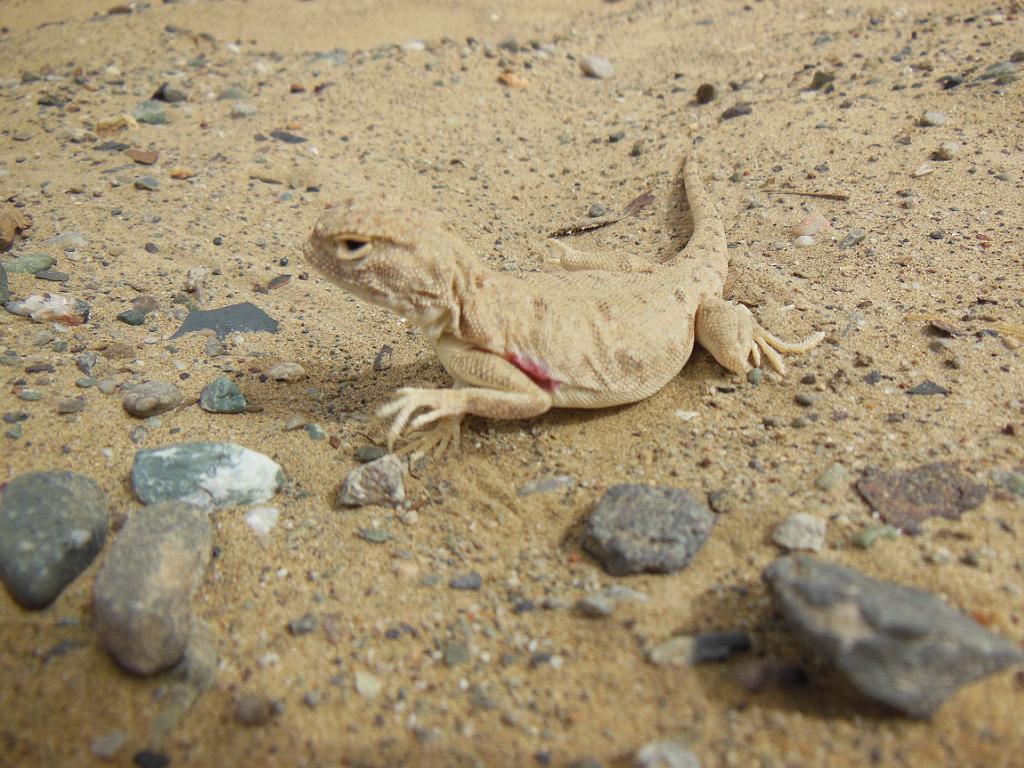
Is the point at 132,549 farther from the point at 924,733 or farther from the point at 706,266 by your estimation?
the point at 706,266

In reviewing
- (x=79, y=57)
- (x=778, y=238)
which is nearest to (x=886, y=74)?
(x=778, y=238)

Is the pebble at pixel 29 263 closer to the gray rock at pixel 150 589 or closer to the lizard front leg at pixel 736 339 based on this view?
the gray rock at pixel 150 589

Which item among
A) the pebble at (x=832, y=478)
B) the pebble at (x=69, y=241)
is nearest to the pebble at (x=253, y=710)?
the pebble at (x=832, y=478)

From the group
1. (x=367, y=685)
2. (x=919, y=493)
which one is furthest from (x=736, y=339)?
(x=367, y=685)

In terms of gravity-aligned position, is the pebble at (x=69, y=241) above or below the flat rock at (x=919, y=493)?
below

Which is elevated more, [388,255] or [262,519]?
[388,255]

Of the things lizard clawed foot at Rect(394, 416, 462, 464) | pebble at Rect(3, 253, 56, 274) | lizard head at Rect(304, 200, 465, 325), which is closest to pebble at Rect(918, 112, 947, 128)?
lizard head at Rect(304, 200, 465, 325)

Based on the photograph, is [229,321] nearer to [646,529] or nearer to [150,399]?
[150,399]
